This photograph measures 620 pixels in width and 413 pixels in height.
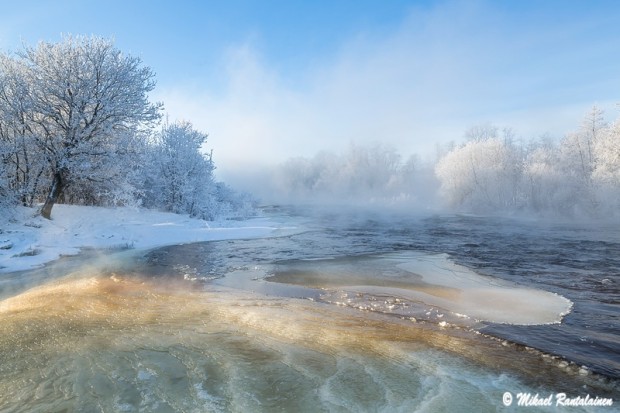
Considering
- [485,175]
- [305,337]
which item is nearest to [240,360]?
[305,337]

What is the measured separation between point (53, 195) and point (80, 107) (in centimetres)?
586

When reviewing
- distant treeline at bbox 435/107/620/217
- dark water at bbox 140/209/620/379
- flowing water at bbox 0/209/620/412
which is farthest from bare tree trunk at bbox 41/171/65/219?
distant treeline at bbox 435/107/620/217

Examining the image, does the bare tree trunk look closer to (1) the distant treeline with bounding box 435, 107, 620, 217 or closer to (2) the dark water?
(2) the dark water

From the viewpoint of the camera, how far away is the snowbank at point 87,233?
15.6m

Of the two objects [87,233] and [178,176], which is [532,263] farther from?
[178,176]

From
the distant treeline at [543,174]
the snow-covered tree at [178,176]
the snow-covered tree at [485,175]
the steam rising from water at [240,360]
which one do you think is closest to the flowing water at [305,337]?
the steam rising from water at [240,360]

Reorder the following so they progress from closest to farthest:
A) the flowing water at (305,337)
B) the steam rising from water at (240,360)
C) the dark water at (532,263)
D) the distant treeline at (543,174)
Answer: the steam rising from water at (240,360), the flowing water at (305,337), the dark water at (532,263), the distant treeline at (543,174)

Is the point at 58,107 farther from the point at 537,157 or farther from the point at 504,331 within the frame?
the point at 537,157

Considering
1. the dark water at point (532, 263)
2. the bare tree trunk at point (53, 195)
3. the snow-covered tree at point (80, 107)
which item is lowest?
the dark water at point (532, 263)

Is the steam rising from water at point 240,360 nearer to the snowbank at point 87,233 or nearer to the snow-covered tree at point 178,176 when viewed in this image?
the snowbank at point 87,233

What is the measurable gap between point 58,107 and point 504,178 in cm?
6110

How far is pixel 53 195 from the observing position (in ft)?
72.7

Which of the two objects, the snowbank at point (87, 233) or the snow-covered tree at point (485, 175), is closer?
the snowbank at point (87, 233)

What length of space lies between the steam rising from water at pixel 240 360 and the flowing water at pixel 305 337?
29mm
